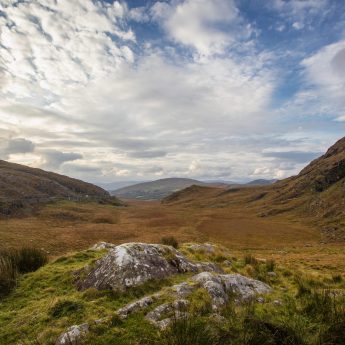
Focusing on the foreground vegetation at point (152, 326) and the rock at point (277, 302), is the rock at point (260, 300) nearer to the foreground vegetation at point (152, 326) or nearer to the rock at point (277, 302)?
the foreground vegetation at point (152, 326)

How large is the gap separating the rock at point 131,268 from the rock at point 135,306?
1289 mm

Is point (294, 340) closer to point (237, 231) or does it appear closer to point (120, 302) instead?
point (120, 302)

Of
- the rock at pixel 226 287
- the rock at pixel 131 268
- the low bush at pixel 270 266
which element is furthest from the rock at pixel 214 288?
the low bush at pixel 270 266

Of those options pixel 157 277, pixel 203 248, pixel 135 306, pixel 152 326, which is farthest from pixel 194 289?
pixel 203 248

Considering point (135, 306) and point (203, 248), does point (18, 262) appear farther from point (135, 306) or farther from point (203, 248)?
point (203, 248)

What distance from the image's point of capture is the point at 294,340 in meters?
5.20

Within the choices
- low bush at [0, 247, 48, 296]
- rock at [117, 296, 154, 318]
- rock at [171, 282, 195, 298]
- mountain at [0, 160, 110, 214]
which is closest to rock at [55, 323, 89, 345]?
rock at [117, 296, 154, 318]

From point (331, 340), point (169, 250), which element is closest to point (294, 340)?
point (331, 340)

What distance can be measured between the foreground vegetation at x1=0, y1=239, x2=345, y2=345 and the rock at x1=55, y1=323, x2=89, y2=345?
0.56 ft

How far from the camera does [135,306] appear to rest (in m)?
7.35

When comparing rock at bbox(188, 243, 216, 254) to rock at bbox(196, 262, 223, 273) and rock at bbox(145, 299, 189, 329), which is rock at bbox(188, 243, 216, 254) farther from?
rock at bbox(145, 299, 189, 329)

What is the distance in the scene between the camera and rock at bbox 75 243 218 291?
9.05 m

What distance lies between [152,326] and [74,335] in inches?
61.1

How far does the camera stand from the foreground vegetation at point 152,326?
5152mm
